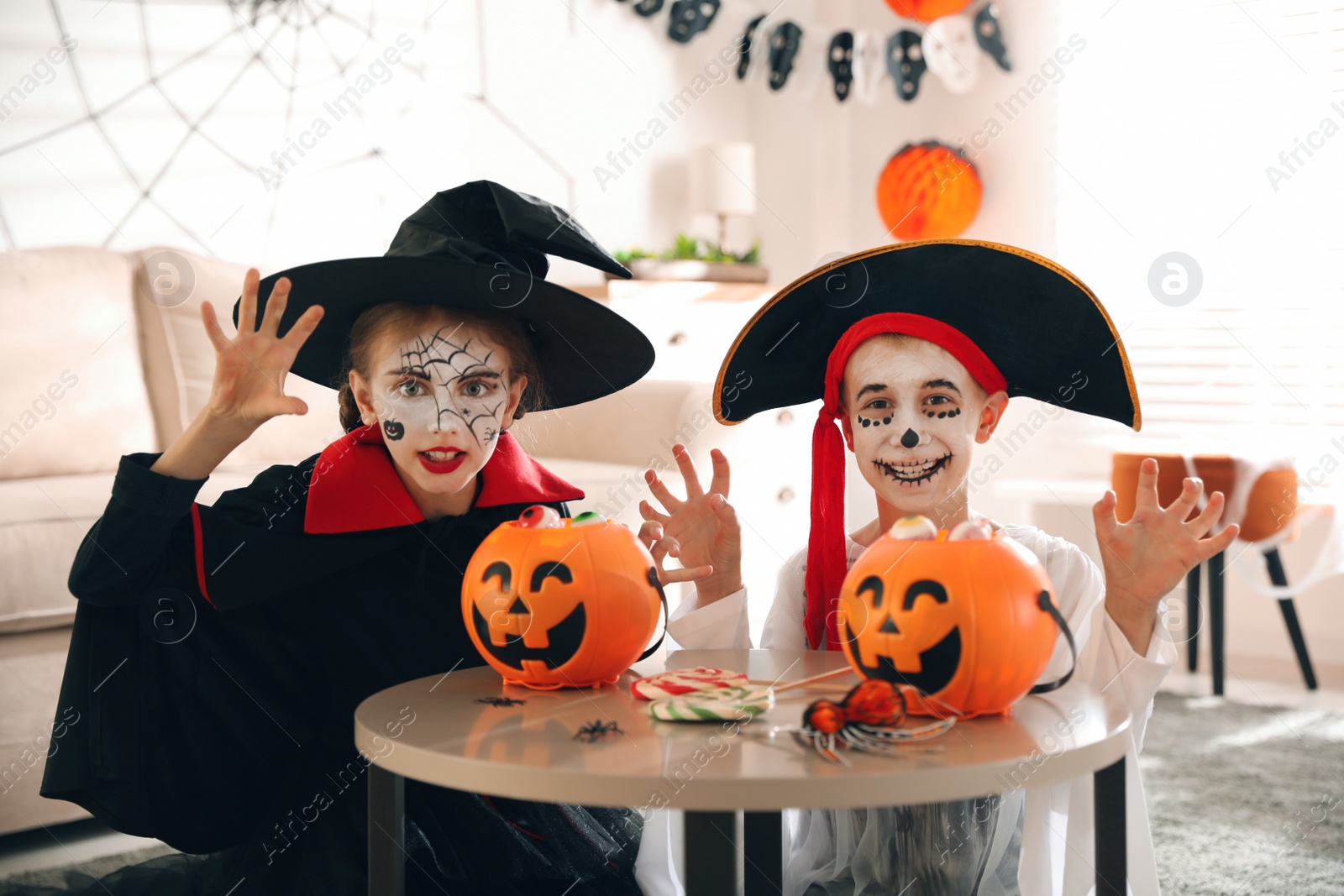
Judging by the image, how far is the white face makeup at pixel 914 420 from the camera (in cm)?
142

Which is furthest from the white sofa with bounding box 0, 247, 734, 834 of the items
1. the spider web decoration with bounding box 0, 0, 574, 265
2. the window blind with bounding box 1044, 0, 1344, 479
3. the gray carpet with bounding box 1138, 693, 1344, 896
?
the window blind with bounding box 1044, 0, 1344, 479

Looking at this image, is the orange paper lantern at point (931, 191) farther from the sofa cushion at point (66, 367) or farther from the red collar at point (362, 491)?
the red collar at point (362, 491)

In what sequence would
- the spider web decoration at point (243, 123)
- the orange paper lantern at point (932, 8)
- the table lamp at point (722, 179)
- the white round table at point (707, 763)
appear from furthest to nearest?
the table lamp at point (722, 179)
the orange paper lantern at point (932, 8)
the spider web decoration at point (243, 123)
the white round table at point (707, 763)

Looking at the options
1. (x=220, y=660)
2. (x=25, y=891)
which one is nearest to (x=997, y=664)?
(x=220, y=660)

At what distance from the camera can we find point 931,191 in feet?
14.4

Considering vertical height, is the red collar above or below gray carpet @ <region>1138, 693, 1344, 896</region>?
above

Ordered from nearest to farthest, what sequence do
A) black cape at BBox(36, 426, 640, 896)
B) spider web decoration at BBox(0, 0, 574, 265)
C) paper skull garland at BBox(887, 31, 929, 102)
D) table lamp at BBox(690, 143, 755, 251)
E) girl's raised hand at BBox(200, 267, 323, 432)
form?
1. girl's raised hand at BBox(200, 267, 323, 432)
2. black cape at BBox(36, 426, 640, 896)
3. spider web decoration at BBox(0, 0, 574, 265)
4. table lamp at BBox(690, 143, 755, 251)
5. paper skull garland at BBox(887, 31, 929, 102)

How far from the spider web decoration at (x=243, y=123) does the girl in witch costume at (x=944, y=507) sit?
2289 millimetres

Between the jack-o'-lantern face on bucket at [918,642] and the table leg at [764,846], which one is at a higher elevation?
the jack-o'-lantern face on bucket at [918,642]

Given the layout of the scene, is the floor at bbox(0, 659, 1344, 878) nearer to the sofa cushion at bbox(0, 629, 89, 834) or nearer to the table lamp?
the sofa cushion at bbox(0, 629, 89, 834)

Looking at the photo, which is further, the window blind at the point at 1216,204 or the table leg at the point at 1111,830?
the window blind at the point at 1216,204

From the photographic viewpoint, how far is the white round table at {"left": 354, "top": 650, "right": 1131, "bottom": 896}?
888 millimetres

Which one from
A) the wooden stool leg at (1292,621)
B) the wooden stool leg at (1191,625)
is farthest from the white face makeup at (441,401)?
the wooden stool leg at (1292,621)

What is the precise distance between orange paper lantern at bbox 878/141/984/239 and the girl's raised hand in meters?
3.48
